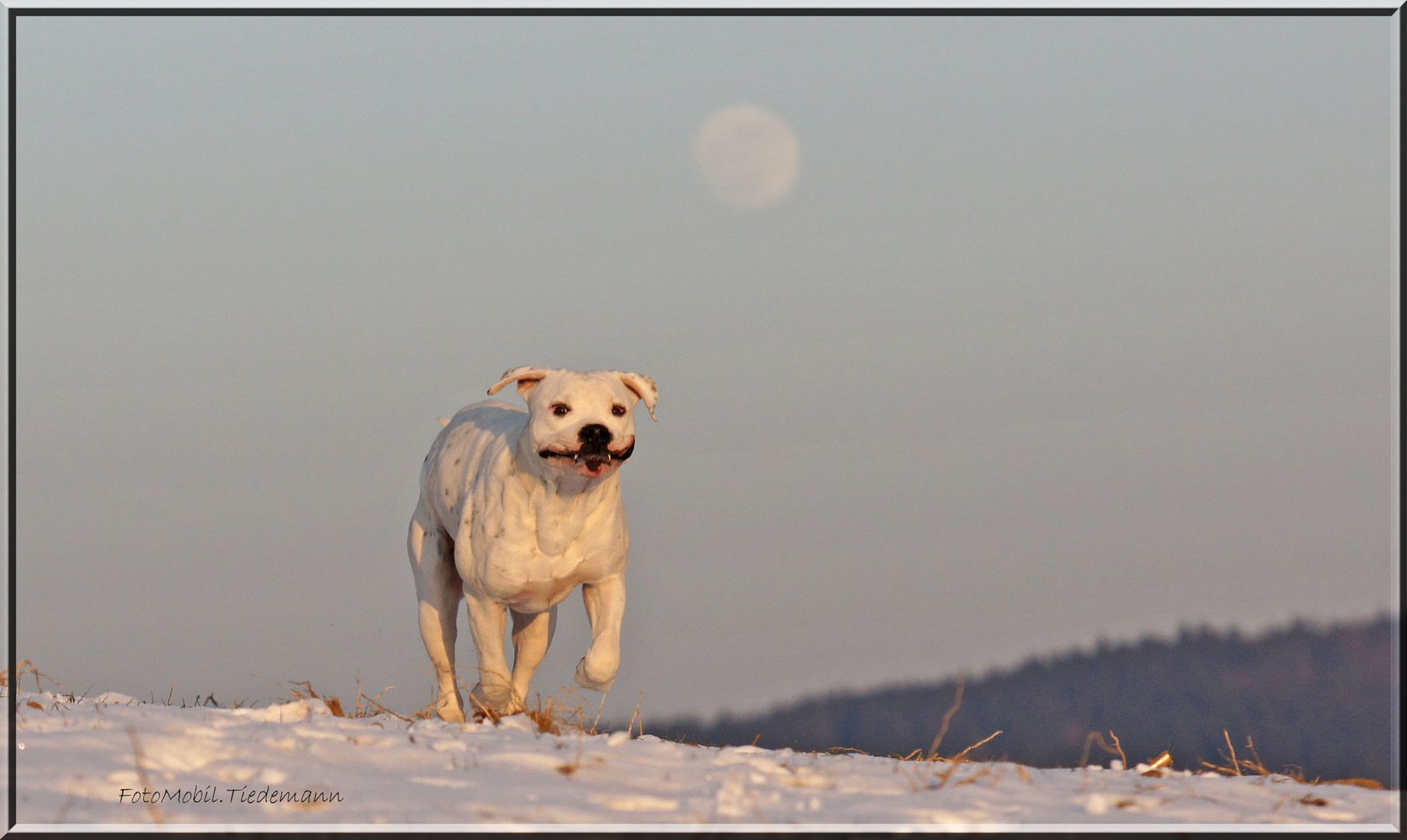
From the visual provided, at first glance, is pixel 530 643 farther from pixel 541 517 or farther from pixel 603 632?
pixel 541 517

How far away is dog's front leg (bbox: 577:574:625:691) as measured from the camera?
10.3 m

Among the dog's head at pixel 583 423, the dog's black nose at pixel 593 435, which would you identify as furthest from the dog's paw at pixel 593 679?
the dog's black nose at pixel 593 435

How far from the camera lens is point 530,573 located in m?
10.5

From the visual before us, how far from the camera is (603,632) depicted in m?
10.5

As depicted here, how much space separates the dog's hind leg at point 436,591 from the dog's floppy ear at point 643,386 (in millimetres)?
2619

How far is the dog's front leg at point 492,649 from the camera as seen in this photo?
35.8 feet

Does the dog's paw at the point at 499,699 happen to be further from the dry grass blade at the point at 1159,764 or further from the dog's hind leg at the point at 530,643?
the dry grass blade at the point at 1159,764

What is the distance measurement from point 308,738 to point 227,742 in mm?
372

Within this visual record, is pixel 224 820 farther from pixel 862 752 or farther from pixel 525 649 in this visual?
pixel 525 649

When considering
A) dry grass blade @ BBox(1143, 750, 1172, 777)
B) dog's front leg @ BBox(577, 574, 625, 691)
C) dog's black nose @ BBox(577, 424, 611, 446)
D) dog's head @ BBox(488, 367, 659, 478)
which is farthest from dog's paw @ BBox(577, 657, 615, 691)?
dry grass blade @ BBox(1143, 750, 1172, 777)

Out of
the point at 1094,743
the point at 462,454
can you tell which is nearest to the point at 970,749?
the point at 1094,743

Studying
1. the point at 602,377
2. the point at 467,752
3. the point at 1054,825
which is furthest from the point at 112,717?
the point at 1054,825

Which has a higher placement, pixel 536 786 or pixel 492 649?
pixel 492 649

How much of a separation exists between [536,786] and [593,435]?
3309 mm
